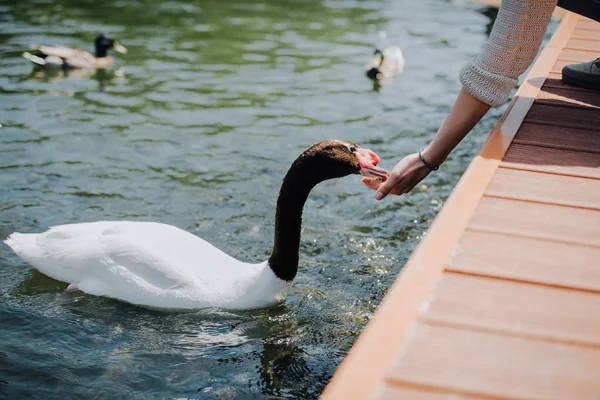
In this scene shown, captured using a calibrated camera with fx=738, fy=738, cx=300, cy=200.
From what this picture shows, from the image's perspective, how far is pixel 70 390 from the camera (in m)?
3.56

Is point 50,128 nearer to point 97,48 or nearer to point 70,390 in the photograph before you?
point 97,48

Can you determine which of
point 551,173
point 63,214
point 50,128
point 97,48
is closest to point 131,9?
point 97,48

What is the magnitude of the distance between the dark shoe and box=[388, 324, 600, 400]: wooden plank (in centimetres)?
314

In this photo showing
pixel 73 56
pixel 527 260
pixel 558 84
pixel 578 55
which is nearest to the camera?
pixel 527 260

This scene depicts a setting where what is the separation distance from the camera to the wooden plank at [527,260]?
7.53ft

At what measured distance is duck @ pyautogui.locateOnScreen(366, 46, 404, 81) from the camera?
390 inches

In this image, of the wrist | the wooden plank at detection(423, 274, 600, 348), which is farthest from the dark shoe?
the wooden plank at detection(423, 274, 600, 348)

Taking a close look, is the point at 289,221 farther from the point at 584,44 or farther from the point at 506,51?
the point at 584,44

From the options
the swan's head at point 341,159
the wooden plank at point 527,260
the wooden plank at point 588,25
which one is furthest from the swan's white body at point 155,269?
the wooden plank at point 588,25

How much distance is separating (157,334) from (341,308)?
1.10 metres

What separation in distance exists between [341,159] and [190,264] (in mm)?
1141

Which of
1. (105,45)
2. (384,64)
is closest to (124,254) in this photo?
(384,64)

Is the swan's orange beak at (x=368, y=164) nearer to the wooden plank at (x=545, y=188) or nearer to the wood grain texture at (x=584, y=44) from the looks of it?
the wooden plank at (x=545, y=188)

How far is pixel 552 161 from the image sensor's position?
11.0 feet
